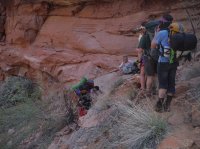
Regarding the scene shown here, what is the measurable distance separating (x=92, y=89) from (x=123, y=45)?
8.22 feet

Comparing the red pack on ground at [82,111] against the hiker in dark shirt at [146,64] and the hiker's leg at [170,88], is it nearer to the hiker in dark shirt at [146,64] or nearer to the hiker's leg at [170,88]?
the hiker in dark shirt at [146,64]

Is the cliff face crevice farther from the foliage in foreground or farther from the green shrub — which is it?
the foliage in foreground

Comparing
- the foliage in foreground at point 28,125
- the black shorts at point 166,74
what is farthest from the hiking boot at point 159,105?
the foliage in foreground at point 28,125

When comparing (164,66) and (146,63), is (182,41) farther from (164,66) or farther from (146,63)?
(146,63)

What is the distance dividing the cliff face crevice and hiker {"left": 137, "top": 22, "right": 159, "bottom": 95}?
3441 mm

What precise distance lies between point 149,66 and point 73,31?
5.71 meters

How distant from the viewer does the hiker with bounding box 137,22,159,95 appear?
838 cm

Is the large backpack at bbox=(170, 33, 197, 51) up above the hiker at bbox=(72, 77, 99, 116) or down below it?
above

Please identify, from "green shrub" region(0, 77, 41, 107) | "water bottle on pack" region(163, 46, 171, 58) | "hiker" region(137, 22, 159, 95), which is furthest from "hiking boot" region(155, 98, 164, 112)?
"green shrub" region(0, 77, 41, 107)

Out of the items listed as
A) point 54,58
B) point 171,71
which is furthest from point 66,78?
point 171,71

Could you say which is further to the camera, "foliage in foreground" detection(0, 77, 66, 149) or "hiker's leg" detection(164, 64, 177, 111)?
"foliage in foreground" detection(0, 77, 66, 149)

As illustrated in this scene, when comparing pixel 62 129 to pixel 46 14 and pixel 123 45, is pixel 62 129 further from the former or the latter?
pixel 46 14

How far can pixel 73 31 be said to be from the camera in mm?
13727

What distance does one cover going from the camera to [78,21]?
13734mm
